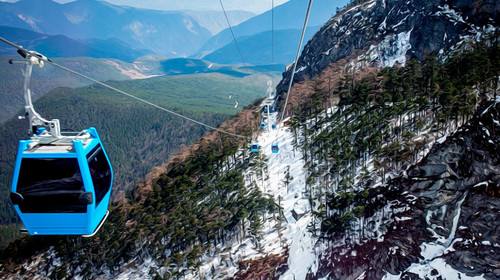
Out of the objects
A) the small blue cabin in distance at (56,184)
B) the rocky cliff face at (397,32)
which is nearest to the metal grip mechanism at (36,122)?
the small blue cabin in distance at (56,184)

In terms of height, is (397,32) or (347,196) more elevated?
(397,32)

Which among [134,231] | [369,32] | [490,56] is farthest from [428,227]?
[369,32]

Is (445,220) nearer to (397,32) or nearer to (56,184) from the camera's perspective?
(56,184)

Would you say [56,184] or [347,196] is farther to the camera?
[347,196]

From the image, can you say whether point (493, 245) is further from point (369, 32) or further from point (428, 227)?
point (369, 32)

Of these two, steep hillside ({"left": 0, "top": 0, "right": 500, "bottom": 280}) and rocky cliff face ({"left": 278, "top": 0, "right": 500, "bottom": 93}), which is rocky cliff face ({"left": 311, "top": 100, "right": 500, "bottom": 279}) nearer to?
steep hillside ({"left": 0, "top": 0, "right": 500, "bottom": 280})

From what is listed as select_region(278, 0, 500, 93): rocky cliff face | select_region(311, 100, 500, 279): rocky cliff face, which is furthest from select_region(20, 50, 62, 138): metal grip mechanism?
select_region(278, 0, 500, 93): rocky cliff face

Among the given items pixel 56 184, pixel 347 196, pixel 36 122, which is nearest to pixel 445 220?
pixel 347 196

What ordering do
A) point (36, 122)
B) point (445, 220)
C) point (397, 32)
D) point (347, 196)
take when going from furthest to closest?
point (397, 32) → point (347, 196) → point (445, 220) → point (36, 122)
